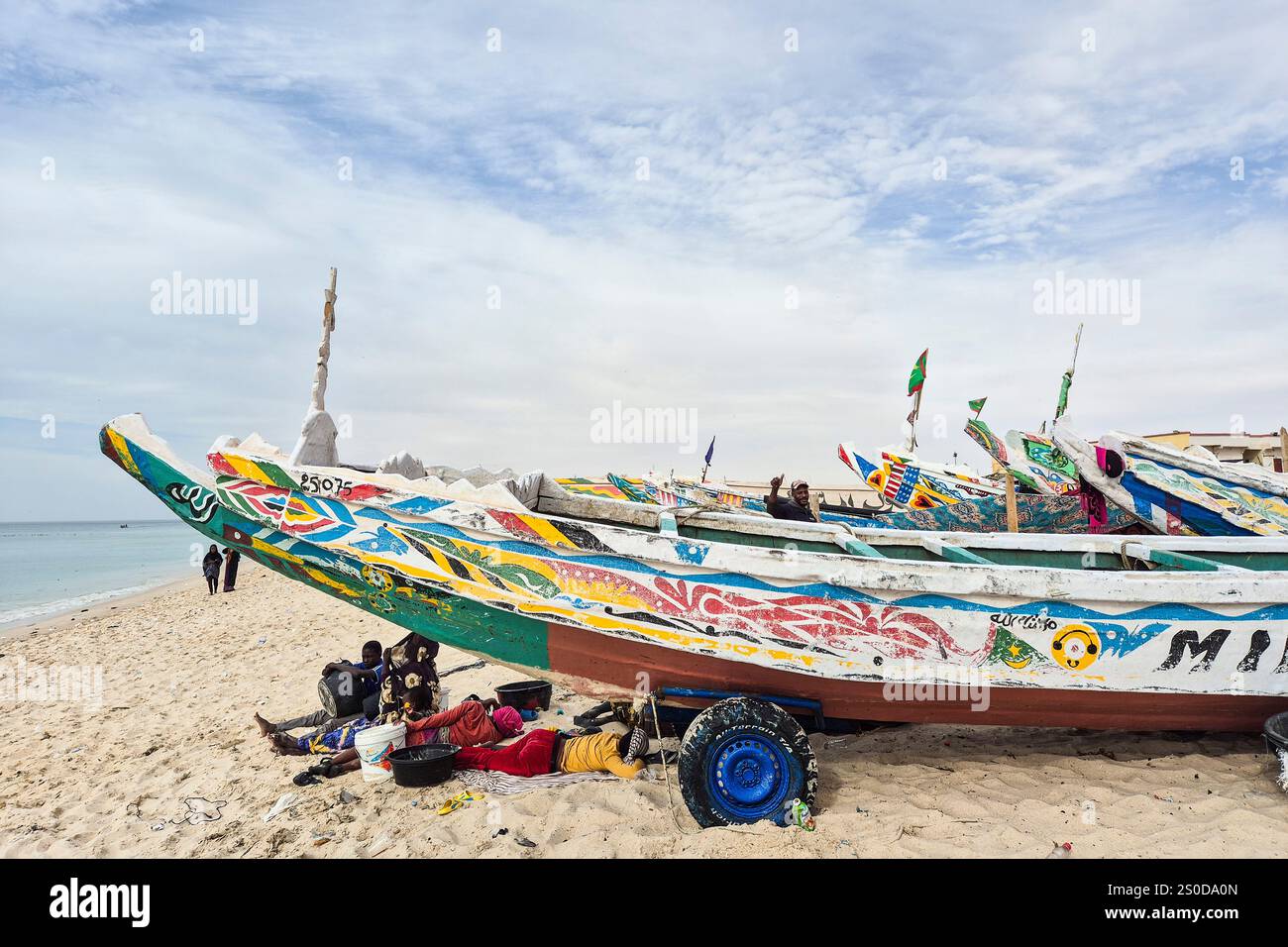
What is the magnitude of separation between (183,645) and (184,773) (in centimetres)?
736

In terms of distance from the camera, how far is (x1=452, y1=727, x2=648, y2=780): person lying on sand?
449 centimetres

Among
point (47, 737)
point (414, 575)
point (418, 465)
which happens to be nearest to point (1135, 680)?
point (414, 575)

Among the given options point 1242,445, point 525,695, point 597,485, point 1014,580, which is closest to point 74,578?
point 597,485

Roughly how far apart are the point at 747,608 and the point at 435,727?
262cm

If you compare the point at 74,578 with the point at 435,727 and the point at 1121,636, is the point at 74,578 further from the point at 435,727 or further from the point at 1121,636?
the point at 1121,636

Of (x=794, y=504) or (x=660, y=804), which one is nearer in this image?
(x=660, y=804)

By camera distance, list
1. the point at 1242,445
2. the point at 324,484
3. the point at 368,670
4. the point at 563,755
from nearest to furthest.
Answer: the point at 324,484 < the point at 563,755 < the point at 368,670 < the point at 1242,445

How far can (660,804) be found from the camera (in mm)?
4051

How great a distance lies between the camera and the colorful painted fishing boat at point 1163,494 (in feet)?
17.6

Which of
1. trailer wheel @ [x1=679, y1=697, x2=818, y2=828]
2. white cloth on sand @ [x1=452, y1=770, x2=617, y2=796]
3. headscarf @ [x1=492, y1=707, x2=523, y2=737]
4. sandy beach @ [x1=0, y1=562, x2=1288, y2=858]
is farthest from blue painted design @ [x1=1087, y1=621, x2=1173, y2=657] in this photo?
headscarf @ [x1=492, y1=707, x2=523, y2=737]

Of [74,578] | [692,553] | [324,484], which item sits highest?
[324,484]

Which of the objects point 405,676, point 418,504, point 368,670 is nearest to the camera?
point 418,504

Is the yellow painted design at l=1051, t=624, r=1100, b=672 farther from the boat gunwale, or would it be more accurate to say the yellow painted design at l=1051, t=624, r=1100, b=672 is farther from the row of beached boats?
the boat gunwale
